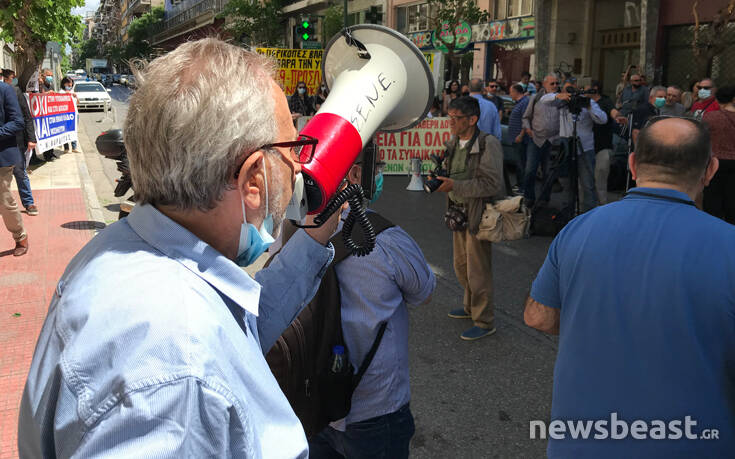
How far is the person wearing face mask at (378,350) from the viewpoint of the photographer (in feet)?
6.84

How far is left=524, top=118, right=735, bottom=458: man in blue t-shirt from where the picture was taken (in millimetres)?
1649

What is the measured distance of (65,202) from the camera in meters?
8.98

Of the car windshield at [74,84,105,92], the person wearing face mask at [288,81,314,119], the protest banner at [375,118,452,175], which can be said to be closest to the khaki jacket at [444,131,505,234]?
the protest banner at [375,118,452,175]

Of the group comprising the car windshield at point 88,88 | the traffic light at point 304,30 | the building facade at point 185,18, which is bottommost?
the car windshield at point 88,88

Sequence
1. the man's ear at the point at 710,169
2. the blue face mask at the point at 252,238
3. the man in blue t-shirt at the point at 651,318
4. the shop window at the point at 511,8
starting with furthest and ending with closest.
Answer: the shop window at the point at 511,8 < the man's ear at the point at 710,169 < the man in blue t-shirt at the point at 651,318 < the blue face mask at the point at 252,238

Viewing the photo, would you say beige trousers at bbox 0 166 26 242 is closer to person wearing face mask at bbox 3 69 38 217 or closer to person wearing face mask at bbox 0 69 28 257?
person wearing face mask at bbox 0 69 28 257

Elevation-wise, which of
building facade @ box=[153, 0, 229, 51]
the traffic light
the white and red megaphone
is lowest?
the white and red megaphone

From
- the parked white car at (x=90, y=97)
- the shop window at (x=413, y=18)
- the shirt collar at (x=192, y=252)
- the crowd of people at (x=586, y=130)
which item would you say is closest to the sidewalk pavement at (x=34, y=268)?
the shirt collar at (x=192, y=252)

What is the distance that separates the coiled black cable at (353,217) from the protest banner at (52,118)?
11.1 m

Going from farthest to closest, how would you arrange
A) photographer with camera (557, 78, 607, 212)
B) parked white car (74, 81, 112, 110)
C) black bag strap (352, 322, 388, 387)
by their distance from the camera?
parked white car (74, 81, 112, 110), photographer with camera (557, 78, 607, 212), black bag strap (352, 322, 388, 387)

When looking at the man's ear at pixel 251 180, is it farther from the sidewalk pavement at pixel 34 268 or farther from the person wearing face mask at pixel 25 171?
the person wearing face mask at pixel 25 171

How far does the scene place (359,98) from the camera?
5.92ft

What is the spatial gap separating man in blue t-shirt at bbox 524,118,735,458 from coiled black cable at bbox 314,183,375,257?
2.09ft

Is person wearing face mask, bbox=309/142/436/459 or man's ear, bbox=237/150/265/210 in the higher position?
man's ear, bbox=237/150/265/210
